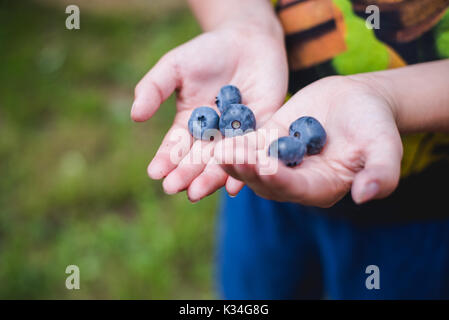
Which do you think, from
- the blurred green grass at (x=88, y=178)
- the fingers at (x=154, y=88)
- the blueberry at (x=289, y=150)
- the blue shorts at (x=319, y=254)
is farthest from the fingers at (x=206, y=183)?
the blurred green grass at (x=88, y=178)

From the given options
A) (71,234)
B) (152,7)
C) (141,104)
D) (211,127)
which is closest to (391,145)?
(211,127)

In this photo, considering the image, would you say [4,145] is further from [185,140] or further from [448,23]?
[448,23]

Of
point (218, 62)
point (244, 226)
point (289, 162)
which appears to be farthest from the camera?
point (244, 226)

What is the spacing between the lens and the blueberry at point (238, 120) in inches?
49.0

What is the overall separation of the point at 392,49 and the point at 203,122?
534 millimetres

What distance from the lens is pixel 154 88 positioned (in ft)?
4.06

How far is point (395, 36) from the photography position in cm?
119

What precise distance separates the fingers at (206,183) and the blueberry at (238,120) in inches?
6.8

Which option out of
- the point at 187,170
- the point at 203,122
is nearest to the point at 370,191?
the point at 187,170

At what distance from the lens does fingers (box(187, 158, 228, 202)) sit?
3.51 feet

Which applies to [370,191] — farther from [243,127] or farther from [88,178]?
[88,178]

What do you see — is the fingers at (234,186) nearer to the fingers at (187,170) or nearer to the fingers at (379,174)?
the fingers at (187,170)

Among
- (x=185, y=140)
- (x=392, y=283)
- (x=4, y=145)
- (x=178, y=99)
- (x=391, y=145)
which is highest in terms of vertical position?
(x=4, y=145)

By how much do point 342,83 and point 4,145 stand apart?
2.26 meters
